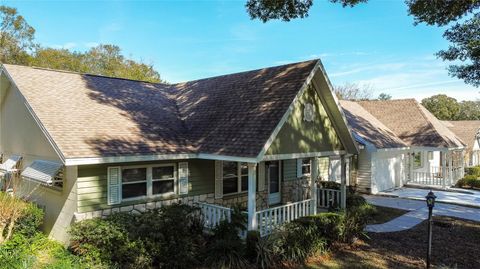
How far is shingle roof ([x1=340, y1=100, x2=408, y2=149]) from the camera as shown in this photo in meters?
20.5

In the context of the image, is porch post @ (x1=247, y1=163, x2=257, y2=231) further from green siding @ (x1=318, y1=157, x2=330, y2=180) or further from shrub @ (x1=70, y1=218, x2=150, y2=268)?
green siding @ (x1=318, y1=157, x2=330, y2=180)

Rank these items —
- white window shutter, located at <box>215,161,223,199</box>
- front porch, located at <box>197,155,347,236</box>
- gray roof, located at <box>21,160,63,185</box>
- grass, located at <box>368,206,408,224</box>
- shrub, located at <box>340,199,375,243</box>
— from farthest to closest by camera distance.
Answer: grass, located at <box>368,206,408,224</box> < white window shutter, located at <box>215,161,223,199</box> < shrub, located at <box>340,199,375,243</box> < front porch, located at <box>197,155,347,236</box> < gray roof, located at <box>21,160,63,185</box>

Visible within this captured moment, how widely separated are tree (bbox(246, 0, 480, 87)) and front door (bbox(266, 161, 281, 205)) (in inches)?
249

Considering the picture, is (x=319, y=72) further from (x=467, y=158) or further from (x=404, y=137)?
(x=467, y=158)

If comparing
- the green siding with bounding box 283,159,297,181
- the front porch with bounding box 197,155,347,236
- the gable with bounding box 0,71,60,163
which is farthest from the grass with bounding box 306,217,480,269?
the gable with bounding box 0,71,60,163

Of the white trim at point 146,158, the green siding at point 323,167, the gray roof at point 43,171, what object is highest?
the white trim at point 146,158

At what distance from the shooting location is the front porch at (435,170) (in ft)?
74.1

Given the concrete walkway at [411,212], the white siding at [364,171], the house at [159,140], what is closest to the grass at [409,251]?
the concrete walkway at [411,212]

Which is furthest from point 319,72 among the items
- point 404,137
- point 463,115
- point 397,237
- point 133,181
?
point 463,115

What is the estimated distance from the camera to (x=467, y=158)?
34.7 meters

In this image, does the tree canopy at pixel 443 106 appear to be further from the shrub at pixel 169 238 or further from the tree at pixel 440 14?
the shrub at pixel 169 238

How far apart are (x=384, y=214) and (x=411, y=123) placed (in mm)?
12581

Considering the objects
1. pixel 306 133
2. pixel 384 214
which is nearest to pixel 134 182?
pixel 306 133

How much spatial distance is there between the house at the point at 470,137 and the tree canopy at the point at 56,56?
3573cm
